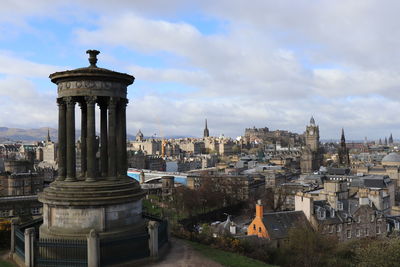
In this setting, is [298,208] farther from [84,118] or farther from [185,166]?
[185,166]

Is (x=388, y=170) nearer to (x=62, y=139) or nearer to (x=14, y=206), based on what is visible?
(x=14, y=206)

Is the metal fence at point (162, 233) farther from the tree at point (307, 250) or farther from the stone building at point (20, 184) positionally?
the stone building at point (20, 184)

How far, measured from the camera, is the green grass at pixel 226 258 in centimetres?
1719

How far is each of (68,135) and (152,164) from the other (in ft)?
438

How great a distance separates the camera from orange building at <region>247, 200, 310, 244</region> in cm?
3744

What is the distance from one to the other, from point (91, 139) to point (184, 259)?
23.3 ft

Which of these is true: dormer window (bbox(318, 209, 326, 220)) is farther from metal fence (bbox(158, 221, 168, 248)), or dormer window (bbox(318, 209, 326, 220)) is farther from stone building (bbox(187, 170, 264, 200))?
stone building (bbox(187, 170, 264, 200))

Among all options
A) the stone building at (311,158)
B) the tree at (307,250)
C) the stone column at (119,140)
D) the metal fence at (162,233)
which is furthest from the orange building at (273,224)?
the stone building at (311,158)

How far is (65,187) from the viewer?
58.4ft

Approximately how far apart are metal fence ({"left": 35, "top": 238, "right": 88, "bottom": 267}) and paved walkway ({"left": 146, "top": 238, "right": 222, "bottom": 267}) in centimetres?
317

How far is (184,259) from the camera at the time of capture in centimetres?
1705

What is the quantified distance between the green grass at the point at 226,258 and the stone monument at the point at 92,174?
3188 millimetres

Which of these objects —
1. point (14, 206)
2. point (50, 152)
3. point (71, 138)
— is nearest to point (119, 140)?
point (71, 138)

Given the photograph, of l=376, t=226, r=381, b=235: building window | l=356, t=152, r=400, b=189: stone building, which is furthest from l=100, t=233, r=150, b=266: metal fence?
l=356, t=152, r=400, b=189: stone building
